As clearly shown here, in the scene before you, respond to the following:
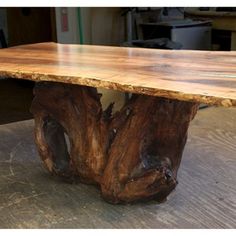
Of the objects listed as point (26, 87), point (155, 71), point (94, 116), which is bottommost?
point (26, 87)

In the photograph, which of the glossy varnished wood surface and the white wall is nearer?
the glossy varnished wood surface

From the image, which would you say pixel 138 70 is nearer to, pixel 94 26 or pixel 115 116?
pixel 115 116

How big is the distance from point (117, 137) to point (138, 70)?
323mm

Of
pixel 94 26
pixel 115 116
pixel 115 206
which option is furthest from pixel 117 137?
pixel 94 26

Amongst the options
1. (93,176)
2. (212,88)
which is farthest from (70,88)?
(212,88)

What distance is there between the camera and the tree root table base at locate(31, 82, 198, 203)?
1.75 metres

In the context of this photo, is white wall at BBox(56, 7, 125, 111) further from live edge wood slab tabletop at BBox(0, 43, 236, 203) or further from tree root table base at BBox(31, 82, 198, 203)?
tree root table base at BBox(31, 82, 198, 203)

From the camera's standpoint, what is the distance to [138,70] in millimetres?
1594

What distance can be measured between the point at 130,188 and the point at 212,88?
71 centimetres

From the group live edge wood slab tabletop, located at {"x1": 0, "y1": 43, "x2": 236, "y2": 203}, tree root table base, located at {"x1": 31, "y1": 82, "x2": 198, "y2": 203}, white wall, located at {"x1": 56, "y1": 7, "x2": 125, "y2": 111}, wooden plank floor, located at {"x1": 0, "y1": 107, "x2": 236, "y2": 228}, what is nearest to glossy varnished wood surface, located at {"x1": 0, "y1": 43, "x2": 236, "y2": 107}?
live edge wood slab tabletop, located at {"x1": 0, "y1": 43, "x2": 236, "y2": 203}

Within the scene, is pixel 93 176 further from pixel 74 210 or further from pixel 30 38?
pixel 30 38

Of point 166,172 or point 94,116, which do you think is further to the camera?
point 94,116
